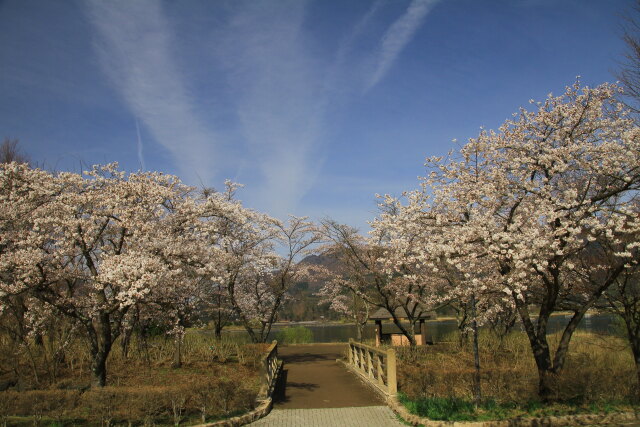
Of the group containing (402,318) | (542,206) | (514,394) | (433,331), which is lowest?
(514,394)

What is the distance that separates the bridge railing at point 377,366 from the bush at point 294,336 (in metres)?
12.3

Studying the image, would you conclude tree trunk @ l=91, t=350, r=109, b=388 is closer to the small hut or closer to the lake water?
the small hut

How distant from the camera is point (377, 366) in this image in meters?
13.6

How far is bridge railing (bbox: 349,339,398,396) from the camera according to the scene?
11900 mm

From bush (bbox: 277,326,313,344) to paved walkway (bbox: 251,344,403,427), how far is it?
34.5 ft

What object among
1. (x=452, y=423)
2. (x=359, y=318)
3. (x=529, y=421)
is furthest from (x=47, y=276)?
(x=359, y=318)

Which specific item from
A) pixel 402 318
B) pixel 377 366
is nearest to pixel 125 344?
pixel 377 366

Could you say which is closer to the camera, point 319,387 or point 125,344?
point 319,387

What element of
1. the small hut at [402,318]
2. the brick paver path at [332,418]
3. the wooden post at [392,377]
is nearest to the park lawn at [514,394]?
the wooden post at [392,377]

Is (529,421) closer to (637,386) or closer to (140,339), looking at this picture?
(637,386)

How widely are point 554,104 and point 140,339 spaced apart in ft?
49.2

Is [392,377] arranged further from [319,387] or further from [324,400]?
[319,387]

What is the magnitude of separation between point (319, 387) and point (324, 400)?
191cm

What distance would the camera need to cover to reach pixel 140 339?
16.7 m
